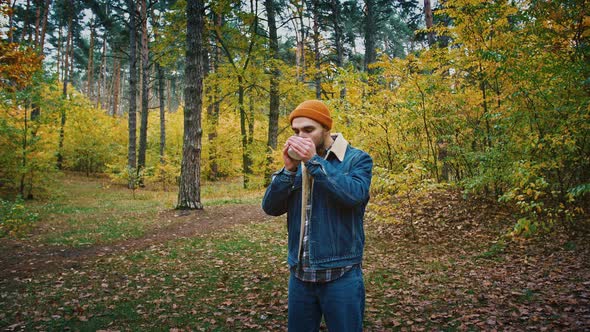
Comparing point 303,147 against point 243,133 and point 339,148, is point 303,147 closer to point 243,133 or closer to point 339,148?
point 339,148

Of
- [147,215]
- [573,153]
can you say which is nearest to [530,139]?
[573,153]

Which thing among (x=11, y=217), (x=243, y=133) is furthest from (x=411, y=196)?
(x=243, y=133)

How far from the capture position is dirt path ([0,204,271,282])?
629 cm

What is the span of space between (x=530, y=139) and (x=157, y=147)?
2756 centimetres

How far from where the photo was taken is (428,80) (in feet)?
27.4

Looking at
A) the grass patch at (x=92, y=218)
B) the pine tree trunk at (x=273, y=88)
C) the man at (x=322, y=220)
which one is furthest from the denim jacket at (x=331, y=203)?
the pine tree trunk at (x=273, y=88)

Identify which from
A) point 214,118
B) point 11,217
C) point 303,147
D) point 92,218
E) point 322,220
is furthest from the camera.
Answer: point 214,118

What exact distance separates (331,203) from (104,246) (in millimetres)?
7549

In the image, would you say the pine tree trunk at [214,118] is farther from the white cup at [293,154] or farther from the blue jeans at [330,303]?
the blue jeans at [330,303]

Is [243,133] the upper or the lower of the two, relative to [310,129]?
upper

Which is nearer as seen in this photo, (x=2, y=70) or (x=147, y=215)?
(x=2, y=70)

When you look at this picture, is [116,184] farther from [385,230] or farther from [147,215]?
[385,230]

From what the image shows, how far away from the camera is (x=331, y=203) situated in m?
1.98

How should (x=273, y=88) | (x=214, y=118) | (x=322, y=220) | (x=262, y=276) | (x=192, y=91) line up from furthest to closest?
(x=214, y=118) → (x=273, y=88) → (x=192, y=91) → (x=262, y=276) → (x=322, y=220)
